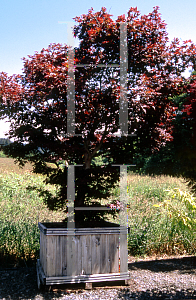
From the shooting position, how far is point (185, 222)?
468cm

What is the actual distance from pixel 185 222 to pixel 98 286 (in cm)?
175

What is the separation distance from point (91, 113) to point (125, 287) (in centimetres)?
240

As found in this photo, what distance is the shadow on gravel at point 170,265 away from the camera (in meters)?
4.72

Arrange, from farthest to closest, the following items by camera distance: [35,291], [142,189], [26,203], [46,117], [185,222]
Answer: [142,189] → [26,203] → [185,222] → [46,117] → [35,291]

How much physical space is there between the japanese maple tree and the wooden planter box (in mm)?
536

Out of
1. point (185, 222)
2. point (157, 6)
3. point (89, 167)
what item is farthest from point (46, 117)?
point (185, 222)

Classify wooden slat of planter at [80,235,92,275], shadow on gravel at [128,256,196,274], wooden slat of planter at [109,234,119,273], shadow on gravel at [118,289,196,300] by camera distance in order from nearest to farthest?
shadow on gravel at [118,289,196,300]
wooden slat of planter at [80,235,92,275]
wooden slat of planter at [109,234,119,273]
shadow on gravel at [128,256,196,274]

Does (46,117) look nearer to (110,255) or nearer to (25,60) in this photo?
(25,60)

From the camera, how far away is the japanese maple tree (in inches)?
151

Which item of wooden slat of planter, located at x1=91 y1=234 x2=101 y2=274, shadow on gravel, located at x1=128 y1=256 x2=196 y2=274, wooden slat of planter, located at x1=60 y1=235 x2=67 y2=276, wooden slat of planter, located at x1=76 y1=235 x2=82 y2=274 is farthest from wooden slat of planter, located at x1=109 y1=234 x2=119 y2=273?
shadow on gravel, located at x1=128 y1=256 x2=196 y2=274

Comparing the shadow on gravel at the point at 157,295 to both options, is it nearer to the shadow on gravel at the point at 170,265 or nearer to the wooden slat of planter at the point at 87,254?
the wooden slat of planter at the point at 87,254

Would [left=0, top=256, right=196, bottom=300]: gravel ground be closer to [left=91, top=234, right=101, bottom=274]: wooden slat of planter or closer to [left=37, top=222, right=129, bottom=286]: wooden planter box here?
[left=37, top=222, right=129, bottom=286]: wooden planter box

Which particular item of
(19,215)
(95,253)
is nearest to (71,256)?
(95,253)

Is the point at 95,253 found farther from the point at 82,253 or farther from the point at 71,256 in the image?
the point at 71,256
